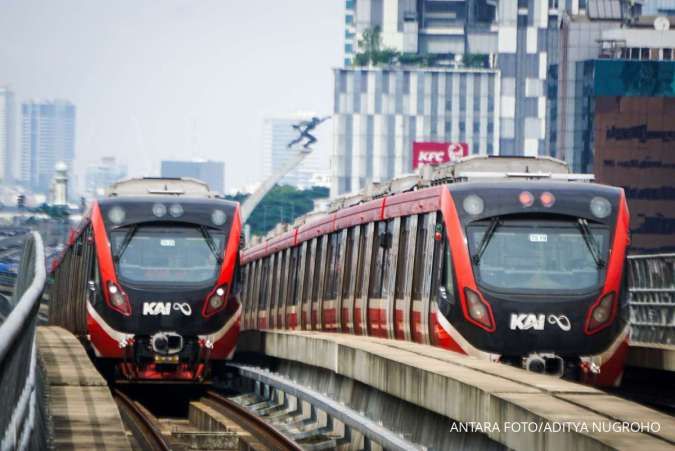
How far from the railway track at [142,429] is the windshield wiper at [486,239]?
4.33 meters

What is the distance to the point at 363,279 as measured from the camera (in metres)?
29.9

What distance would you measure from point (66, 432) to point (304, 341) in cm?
1072

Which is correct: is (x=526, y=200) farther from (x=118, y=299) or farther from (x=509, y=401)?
(x=509, y=401)

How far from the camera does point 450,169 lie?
27.0 m

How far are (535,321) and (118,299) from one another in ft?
27.3

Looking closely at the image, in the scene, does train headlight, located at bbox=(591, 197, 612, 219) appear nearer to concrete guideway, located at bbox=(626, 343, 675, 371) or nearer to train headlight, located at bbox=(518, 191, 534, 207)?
train headlight, located at bbox=(518, 191, 534, 207)

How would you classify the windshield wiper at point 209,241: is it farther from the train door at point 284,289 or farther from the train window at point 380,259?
the train door at point 284,289

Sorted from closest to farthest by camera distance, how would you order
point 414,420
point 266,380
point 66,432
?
point 66,432
point 414,420
point 266,380

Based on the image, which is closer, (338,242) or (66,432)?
(66,432)

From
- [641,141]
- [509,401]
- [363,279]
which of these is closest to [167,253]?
[363,279]

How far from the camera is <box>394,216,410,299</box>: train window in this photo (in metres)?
26.6

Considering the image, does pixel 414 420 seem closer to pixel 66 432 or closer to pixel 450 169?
pixel 66 432

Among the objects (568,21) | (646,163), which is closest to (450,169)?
(646,163)

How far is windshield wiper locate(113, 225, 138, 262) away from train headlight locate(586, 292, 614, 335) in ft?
29.1
